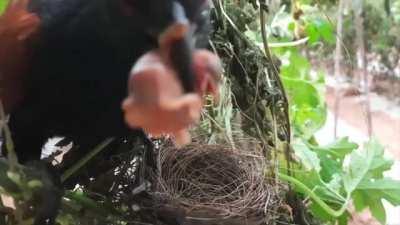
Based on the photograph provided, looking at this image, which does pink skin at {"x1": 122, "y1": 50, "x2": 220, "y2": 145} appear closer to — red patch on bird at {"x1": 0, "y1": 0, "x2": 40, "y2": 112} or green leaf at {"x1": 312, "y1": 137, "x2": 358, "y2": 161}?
red patch on bird at {"x1": 0, "y1": 0, "x2": 40, "y2": 112}

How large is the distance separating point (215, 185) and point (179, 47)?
0.68 ft

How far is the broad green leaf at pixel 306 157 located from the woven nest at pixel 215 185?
75 mm

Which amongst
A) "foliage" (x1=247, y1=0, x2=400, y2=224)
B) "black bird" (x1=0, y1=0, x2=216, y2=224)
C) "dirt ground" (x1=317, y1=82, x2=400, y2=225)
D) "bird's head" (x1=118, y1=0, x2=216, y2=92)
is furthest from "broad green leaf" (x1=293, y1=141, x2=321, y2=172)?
"dirt ground" (x1=317, y1=82, x2=400, y2=225)

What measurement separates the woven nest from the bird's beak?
177mm

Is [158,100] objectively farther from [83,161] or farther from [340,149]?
[340,149]

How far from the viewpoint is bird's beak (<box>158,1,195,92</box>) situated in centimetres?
33

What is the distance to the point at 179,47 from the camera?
0.33 meters

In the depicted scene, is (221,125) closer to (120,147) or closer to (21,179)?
(120,147)

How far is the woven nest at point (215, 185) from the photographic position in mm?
493

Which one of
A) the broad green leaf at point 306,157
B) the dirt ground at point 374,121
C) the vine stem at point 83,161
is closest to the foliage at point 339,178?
the broad green leaf at point 306,157

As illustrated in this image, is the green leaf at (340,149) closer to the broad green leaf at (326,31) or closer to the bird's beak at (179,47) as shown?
the broad green leaf at (326,31)

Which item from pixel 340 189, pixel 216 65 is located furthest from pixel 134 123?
pixel 340 189

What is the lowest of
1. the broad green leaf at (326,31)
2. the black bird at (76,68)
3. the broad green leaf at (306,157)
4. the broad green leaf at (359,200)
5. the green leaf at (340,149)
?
the broad green leaf at (359,200)

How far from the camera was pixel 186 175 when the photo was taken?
0.52 metres
